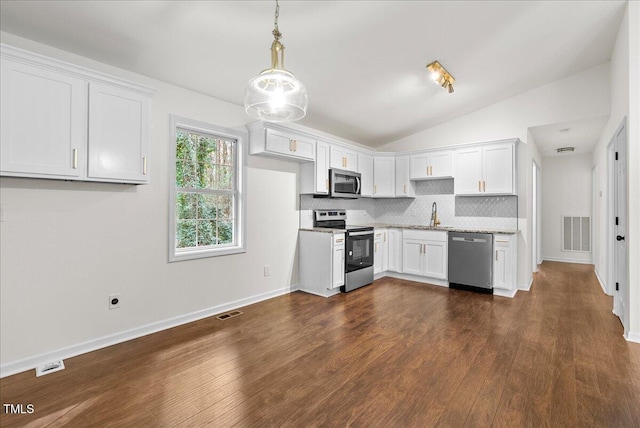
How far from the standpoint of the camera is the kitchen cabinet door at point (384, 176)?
574 centimetres

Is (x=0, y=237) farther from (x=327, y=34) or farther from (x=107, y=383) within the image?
(x=327, y=34)

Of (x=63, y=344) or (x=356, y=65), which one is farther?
(x=356, y=65)

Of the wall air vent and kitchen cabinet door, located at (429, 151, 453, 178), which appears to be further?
the wall air vent

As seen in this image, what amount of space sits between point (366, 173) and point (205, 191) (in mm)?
2919

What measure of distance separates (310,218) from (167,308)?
2354 millimetres

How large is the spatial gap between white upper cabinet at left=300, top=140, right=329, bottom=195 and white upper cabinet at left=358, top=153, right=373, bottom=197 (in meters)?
0.93

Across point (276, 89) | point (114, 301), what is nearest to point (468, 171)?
point (276, 89)

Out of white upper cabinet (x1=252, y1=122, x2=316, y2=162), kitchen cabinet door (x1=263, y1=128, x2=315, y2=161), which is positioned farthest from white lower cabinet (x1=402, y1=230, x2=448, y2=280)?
white upper cabinet (x1=252, y1=122, x2=316, y2=162)

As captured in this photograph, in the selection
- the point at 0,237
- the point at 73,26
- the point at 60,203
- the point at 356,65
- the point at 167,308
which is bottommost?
the point at 167,308

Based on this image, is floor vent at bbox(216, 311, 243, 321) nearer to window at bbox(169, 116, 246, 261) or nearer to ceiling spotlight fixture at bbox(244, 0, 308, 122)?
window at bbox(169, 116, 246, 261)

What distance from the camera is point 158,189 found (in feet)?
10.4

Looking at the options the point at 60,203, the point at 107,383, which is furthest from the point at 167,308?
the point at 60,203

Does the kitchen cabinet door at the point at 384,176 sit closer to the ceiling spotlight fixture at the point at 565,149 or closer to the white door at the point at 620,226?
the white door at the point at 620,226

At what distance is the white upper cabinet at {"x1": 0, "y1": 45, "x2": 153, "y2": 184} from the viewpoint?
212cm
